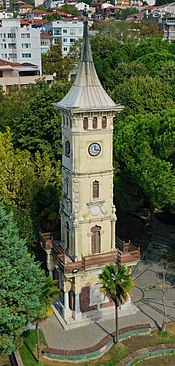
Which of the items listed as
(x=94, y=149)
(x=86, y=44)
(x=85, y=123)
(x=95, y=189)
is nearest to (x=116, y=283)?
(x=95, y=189)

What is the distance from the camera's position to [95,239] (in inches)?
1267

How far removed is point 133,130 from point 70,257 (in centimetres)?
1332

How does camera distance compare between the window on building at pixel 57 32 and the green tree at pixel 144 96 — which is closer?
the green tree at pixel 144 96

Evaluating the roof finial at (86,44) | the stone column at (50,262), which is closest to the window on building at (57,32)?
the roof finial at (86,44)

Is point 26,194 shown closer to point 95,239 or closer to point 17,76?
point 95,239

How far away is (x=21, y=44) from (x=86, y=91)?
66251mm

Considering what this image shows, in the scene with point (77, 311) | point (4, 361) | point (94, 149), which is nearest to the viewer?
point (4, 361)

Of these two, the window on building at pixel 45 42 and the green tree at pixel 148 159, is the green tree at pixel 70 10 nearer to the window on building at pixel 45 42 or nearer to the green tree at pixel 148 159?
the window on building at pixel 45 42

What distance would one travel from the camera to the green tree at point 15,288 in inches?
1019

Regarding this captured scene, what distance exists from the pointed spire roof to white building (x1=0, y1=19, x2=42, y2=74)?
202 ft

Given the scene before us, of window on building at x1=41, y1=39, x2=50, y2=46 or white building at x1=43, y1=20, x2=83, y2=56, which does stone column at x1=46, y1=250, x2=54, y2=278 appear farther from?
window on building at x1=41, y1=39, x2=50, y2=46

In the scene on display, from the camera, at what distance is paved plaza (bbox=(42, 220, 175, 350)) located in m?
30.5

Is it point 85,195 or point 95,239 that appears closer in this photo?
point 85,195

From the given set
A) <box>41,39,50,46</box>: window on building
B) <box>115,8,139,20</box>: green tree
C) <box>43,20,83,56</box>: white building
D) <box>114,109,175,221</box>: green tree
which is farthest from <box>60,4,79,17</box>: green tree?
<box>114,109,175,221</box>: green tree
